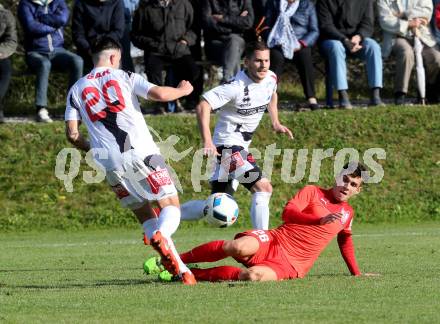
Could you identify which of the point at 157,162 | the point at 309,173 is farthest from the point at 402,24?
the point at 157,162

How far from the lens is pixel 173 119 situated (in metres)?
19.2

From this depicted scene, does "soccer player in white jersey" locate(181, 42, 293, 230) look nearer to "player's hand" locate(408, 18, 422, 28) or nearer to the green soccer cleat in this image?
the green soccer cleat

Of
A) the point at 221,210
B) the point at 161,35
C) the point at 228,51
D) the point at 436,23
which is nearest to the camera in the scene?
the point at 221,210

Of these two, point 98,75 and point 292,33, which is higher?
point 98,75

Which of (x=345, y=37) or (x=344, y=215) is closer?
(x=344, y=215)

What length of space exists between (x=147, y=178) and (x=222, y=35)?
10034mm

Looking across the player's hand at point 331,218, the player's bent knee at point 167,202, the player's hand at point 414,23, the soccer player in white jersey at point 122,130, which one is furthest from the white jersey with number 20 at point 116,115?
the player's hand at point 414,23

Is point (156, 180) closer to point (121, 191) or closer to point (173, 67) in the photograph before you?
point (121, 191)

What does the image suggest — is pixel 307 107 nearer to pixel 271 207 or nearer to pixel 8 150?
pixel 271 207

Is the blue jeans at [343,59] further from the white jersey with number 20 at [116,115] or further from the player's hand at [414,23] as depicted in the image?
the white jersey with number 20 at [116,115]

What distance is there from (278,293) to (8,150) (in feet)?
36.9

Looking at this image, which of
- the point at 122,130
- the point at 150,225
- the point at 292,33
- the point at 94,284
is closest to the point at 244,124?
the point at 150,225

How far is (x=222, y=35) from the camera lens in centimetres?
1897

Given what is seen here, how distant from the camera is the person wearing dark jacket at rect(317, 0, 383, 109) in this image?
757 inches
